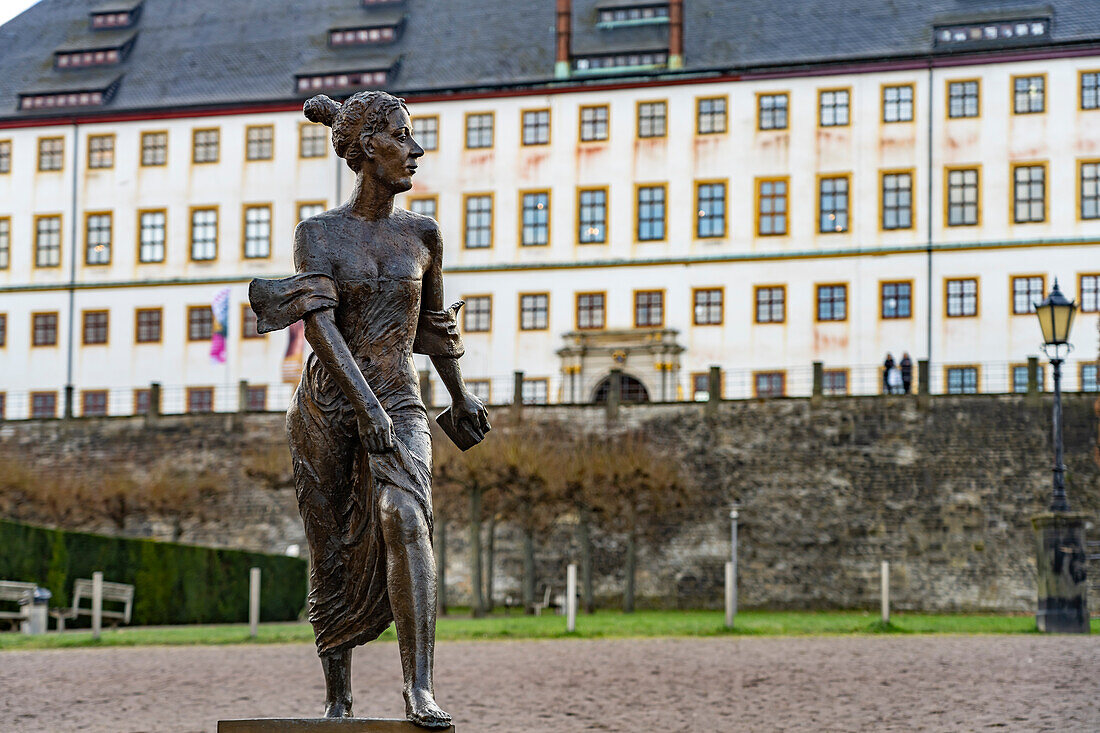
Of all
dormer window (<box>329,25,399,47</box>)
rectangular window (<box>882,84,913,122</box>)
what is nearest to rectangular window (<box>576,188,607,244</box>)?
rectangular window (<box>882,84,913,122</box>)

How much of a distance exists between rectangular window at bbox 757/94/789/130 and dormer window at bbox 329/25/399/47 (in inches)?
486

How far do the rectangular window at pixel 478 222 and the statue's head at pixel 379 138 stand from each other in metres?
44.2

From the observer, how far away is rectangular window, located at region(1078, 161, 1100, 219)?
47.1 metres

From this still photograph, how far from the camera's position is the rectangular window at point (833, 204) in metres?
48.6

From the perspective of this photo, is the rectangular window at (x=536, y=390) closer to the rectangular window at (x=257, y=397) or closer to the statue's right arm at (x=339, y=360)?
the rectangular window at (x=257, y=397)

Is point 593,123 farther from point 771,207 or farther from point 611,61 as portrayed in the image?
point 771,207

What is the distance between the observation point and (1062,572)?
67.1 feet

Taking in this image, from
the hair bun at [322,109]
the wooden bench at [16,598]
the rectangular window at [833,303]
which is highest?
the rectangular window at [833,303]

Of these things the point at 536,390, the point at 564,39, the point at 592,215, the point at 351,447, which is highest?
the point at 564,39

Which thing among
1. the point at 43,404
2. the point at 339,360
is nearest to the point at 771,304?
the point at 43,404

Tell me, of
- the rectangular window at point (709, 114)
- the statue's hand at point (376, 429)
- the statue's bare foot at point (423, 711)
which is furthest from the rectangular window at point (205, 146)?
the statue's bare foot at point (423, 711)

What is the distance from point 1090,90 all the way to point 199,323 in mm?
26578

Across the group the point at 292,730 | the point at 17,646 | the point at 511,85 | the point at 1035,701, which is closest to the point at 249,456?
the point at 511,85

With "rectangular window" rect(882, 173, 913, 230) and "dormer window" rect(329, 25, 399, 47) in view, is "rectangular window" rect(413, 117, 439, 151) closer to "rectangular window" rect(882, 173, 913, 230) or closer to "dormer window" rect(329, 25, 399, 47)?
"dormer window" rect(329, 25, 399, 47)
